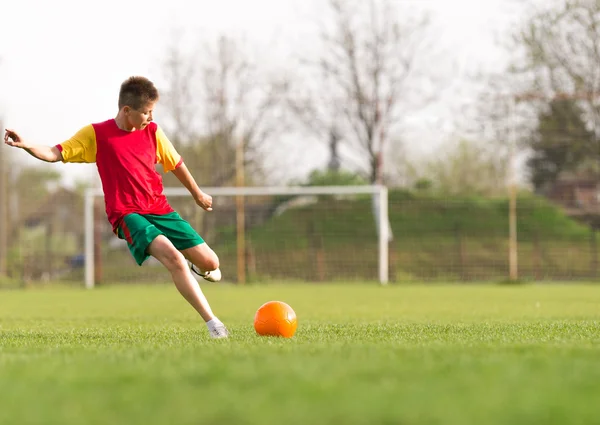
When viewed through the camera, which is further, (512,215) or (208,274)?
(512,215)

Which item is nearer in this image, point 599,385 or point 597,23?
point 599,385

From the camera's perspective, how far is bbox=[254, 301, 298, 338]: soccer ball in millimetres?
6500

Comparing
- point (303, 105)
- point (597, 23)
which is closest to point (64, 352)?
point (303, 105)

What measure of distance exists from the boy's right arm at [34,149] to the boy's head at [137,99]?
0.56 m

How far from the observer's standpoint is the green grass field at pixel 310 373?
3035 millimetres

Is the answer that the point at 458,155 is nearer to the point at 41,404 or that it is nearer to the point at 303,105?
the point at 303,105

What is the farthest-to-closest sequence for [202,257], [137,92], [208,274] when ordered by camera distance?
[208,274], [202,257], [137,92]

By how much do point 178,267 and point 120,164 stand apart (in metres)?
0.87

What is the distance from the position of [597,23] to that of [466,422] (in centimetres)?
2181

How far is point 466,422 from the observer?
2.84 meters

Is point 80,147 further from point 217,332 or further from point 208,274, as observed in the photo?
point 217,332

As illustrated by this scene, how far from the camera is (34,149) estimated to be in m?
6.54

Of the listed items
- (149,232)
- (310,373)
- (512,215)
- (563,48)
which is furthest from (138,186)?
(563,48)

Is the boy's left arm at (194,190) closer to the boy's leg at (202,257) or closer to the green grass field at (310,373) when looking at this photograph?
the boy's leg at (202,257)
